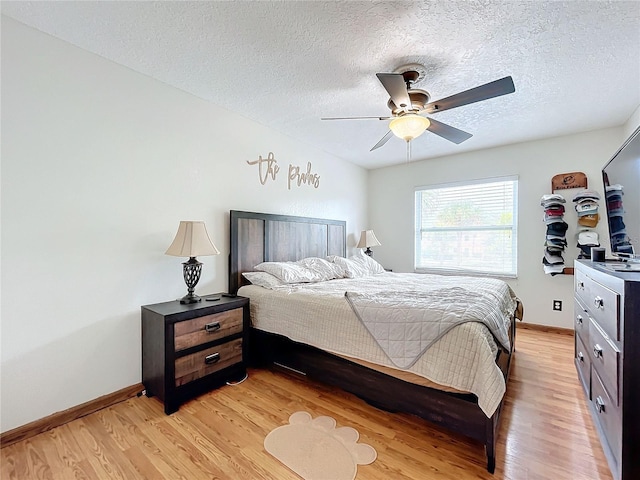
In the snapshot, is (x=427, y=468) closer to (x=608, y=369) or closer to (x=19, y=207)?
(x=608, y=369)

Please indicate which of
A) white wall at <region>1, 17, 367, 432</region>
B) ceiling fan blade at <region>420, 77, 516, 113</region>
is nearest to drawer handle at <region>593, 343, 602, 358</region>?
ceiling fan blade at <region>420, 77, 516, 113</region>

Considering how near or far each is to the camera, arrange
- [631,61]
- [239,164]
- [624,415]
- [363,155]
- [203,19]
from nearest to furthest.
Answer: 1. [624,415]
2. [203,19]
3. [631,61]
4. [239,164]
5. [363,155]

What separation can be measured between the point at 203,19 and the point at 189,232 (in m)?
1.42

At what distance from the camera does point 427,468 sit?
151cm

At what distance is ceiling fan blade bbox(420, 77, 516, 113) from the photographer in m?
1.85

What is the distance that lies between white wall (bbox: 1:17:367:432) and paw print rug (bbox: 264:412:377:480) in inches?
52.7

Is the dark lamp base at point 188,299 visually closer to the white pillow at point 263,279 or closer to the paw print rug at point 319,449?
the white pillow at point 263,279

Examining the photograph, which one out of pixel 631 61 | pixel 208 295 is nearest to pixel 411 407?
pixel 208 295

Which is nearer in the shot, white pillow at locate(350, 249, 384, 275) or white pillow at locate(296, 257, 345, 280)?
white pillow at locate(296, 257, 345, 280)

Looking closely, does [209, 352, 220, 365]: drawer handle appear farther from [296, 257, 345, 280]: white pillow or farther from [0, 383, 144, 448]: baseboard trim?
[296, 257, 345, 280]: white pillow

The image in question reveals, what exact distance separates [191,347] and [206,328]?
163 millimetres

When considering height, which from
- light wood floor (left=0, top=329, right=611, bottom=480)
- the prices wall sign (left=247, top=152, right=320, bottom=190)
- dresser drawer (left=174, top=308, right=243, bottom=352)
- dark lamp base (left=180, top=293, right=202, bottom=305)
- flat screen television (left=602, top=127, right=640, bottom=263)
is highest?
the prices wall sign (left=247, top=152, right=320, bottom=190)

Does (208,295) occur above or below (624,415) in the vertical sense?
above

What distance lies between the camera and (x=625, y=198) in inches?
75.1
